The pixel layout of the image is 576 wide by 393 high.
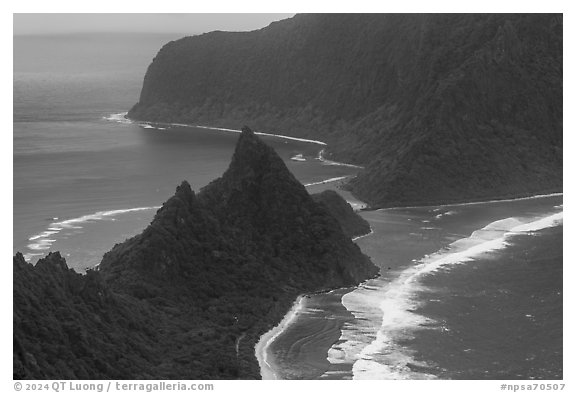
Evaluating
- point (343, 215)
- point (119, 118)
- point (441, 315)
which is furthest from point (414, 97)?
point (119, 118)

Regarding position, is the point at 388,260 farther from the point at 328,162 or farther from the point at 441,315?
the point at 328,162

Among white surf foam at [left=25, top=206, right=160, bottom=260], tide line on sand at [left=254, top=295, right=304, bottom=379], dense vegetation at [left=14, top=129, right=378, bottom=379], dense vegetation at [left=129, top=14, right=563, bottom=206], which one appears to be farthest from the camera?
dense vegetation at [left=129, top=14, right=563, bottom=206]

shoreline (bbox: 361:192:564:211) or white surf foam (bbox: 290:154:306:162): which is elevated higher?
white surf foam (bbox: 290:154:306:162)

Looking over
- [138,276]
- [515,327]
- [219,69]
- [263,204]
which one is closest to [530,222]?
[263,204]

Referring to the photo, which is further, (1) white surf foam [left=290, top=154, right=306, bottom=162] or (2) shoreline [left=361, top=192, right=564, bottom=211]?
(1) white surf foam [left=290, top=154, right=306, bottom=162]

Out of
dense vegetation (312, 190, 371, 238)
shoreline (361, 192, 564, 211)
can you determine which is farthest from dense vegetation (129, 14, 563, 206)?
dense vegetation (312, 190, 371, 238)

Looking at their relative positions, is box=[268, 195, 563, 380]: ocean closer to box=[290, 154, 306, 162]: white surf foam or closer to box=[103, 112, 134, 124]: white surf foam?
box=[290, 154, 306, 162]: white surf foam
